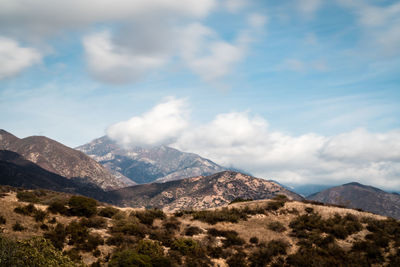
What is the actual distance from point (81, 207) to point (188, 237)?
1257 cm

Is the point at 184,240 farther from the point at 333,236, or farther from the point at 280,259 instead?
the point at 333,236

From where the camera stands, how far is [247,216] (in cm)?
3872

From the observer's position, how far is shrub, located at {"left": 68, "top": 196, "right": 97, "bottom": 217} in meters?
31.2

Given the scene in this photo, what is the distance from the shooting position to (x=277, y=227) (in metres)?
34.0

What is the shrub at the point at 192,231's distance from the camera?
30.9 metres

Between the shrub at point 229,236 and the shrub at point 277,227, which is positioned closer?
the shrub at point 229,236

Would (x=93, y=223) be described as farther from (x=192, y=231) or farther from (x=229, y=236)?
(x=229, y=236)

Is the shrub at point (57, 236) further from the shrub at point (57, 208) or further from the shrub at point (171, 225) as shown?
the shrub at point (171, 225)

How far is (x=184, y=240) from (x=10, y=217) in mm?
16117

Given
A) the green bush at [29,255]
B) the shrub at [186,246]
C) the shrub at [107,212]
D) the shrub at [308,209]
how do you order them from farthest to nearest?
the shrub at [308,209] < the shrub at [107,212] < the shrub at [186,246] < the green bush at [29,255]

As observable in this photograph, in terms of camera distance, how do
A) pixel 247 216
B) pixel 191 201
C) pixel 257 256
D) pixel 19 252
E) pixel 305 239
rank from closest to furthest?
1. pixel 19 252
2. pixel 257 256
3. pixel 305 239
4. pixel 247 216
5. pixel 191 201

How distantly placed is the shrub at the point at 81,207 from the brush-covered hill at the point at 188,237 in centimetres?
11

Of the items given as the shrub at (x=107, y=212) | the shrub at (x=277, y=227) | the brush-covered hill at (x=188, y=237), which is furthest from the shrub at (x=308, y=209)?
the shrub at (x=107, y=212)

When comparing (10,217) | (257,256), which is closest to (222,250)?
(257,256)
